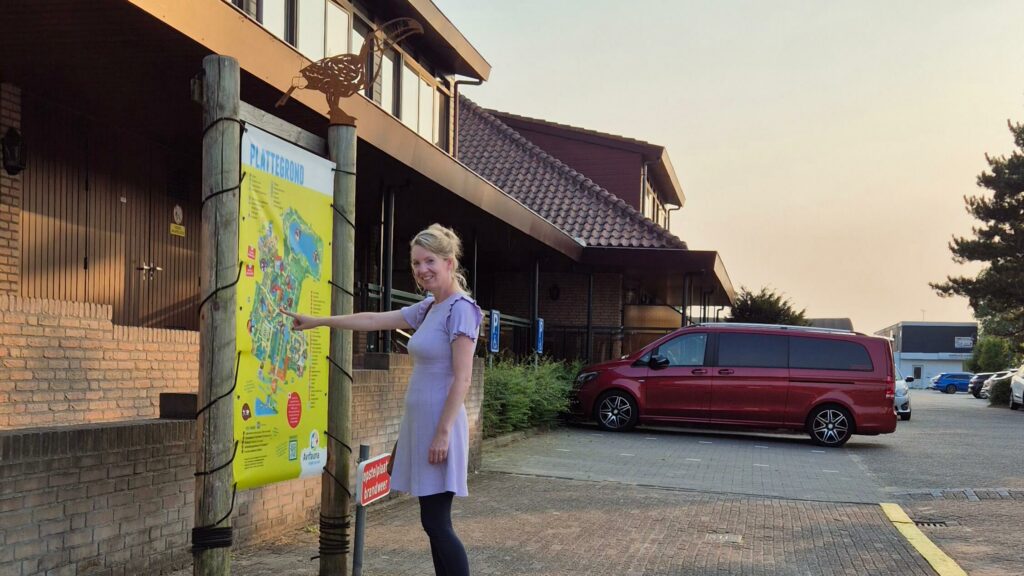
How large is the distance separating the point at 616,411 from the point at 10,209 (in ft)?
35.3

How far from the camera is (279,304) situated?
4855 mm

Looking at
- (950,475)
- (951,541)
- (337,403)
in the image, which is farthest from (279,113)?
(950,475)

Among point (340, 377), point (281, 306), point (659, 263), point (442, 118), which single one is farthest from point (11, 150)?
point (659, 263)

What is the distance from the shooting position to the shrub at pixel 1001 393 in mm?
36875

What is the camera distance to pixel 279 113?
894cm

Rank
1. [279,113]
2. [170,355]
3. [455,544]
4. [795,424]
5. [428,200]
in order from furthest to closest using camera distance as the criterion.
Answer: [795,424] → [428,200] → [170,355] → [279,113] → [455,544]

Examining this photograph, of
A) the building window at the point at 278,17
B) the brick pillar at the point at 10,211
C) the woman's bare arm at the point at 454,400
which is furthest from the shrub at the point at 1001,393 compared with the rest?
the woman's bare arm at the point at 454,400

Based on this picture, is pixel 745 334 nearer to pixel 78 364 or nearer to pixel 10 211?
pixel 78 364

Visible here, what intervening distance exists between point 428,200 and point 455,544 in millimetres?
10016

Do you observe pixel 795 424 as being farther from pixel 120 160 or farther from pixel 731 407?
pixel 120 160

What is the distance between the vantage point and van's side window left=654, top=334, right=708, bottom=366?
1634 centimetres

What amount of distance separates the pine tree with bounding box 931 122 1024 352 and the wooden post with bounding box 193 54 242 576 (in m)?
37.0

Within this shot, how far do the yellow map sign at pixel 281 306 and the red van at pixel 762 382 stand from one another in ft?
38.3

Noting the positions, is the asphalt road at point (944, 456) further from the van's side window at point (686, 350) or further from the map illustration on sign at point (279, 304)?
the map illustration on sign at point (279, 304)
